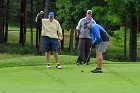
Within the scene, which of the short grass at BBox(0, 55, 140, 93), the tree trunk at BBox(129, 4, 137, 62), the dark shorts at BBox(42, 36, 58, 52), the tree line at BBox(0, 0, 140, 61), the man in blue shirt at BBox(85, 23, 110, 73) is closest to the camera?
the short grass at BBox(0, 55, 140, 93)

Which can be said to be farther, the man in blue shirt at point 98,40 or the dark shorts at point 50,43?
the dark shorts at point 50,43

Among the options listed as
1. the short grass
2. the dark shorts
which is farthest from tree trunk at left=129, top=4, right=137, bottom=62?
the short grass

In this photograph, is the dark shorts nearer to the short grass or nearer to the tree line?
the short grass

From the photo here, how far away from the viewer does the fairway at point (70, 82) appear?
397 inches

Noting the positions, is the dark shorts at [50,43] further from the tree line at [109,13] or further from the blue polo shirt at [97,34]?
the tree line at [109,13]

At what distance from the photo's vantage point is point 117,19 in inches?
1478

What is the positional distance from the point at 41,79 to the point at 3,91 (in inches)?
103

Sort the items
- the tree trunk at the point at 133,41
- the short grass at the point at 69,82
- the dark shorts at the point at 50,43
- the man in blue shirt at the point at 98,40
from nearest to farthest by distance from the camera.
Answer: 1. the short grass at the point at 69,82
2. the man in blue shirt at the point at 98,40
3. the dark shorts at the point at 50,43
4. the tree trunk at the point at 133,41

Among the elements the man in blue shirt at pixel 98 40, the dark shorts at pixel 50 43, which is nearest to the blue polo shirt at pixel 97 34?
the man in blue shirt at pixel 98 40

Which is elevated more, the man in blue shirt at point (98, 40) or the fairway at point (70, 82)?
the man in blue shirt at point (98, 40)

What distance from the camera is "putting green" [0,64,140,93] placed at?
10086 mm

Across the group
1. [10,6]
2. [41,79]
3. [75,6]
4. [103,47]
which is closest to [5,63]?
[103,47]

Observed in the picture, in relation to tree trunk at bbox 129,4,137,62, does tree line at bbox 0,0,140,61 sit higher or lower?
higher

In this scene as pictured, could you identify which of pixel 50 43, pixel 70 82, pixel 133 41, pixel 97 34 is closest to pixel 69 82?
pixel 70 82
